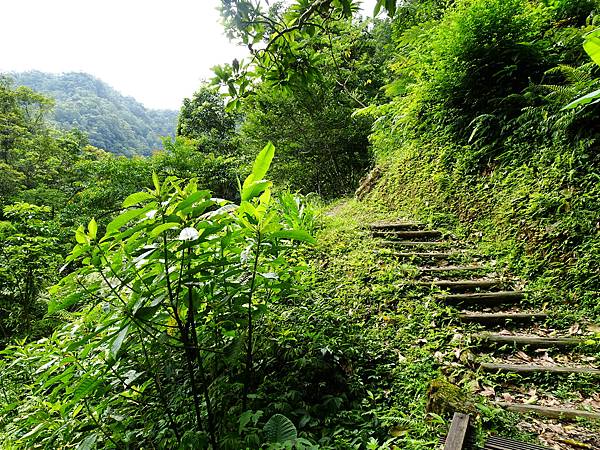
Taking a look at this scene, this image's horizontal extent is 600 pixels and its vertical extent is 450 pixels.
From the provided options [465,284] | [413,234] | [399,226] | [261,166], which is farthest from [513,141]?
[261,166]

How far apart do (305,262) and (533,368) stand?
7.85 feet

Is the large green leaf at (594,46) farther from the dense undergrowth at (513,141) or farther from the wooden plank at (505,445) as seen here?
the dense undergrowth at (513,141)

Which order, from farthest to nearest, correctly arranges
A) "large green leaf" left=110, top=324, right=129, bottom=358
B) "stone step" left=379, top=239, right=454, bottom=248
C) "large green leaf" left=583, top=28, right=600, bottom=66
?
"stone step" left=379, top=239, right=454, bottom=248
"large green leaf" left=110, top=324, right=129, bottom=358
"large green leaf" left=583, top=28, right=600, bottom=66

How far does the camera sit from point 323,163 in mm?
10680

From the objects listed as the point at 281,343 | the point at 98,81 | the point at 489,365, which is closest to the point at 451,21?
the point at 489,365

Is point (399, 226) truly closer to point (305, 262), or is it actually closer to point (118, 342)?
point (305, 262)

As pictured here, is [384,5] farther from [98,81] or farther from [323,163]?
[98,81]

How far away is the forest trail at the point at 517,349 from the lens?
1828mm

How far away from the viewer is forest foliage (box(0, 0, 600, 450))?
140 cm

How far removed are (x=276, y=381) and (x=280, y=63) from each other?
→ 2141mm

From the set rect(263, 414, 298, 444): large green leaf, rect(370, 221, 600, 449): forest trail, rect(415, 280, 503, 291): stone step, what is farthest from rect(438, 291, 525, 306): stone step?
rect(263, 414, 298, 444): large green leaf

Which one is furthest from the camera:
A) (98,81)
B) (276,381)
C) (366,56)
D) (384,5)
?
(98,81)

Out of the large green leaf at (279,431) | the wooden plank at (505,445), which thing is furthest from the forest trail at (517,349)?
the large green leaf at (279,431)

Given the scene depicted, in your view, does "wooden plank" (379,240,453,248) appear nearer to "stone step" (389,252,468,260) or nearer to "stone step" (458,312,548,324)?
"stone step" (389,252,468,260)
